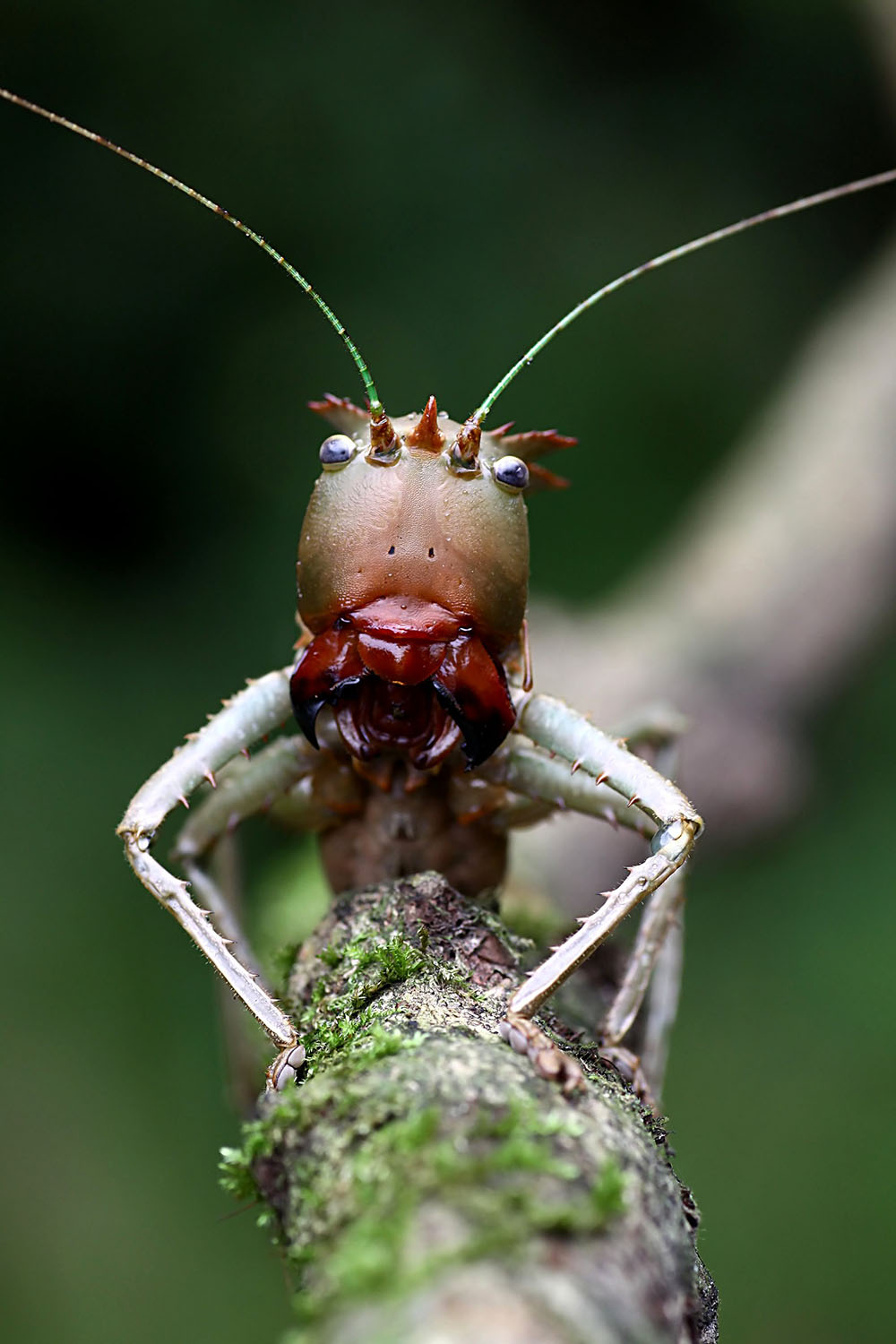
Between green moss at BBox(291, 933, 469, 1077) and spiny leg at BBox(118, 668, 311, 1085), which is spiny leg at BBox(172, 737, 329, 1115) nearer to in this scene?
spiny leg at BBox(118, 668, 311, 1085)

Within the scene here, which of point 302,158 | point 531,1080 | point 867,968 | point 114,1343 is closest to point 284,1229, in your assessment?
point 531,1080

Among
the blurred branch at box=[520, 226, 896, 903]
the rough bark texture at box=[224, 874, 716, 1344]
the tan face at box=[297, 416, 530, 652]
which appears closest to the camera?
the rough bark texture at box=[224, 874, 716, 1344]

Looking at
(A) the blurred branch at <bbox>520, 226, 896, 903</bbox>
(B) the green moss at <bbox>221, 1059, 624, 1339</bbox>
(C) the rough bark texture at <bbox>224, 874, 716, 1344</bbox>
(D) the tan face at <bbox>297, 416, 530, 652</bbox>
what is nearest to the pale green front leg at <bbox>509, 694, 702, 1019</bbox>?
(C) the rough bark texture at <bbox>224, 874, 716, 1344</bbox>

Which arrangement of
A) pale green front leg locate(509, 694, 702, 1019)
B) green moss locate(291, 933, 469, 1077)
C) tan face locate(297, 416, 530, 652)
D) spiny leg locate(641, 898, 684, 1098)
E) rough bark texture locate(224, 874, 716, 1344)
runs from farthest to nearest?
spiny leg locate(641, 898, 684, 1098), tan face locate(297, 416, 530, 652), pale green front leg locate(509, 694, 702, 1019), green moss locate(291, 933, 469, 1077), rough bark texture locate(224, 874, 716, 1344)

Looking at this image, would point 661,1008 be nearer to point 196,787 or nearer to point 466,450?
point 196,787

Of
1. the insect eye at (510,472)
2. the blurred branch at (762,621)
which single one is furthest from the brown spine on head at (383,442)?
the blurred branch at (762,621)

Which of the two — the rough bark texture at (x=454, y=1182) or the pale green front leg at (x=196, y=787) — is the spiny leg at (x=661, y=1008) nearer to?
the rough bark texture at (x=454, y=1182)

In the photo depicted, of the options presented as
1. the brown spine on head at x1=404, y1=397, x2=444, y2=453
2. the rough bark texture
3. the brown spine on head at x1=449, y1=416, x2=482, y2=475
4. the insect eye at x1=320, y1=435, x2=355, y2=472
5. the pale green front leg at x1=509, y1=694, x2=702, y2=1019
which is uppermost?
the insect eye at x1=320, y1=435, x2=355, y2=472
